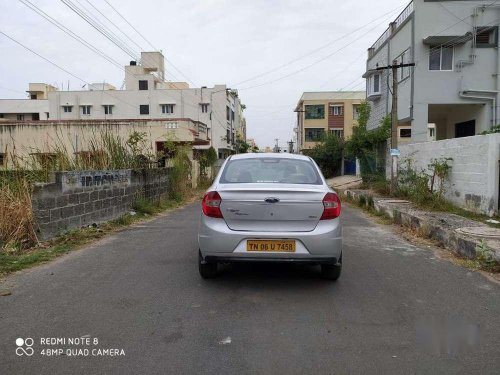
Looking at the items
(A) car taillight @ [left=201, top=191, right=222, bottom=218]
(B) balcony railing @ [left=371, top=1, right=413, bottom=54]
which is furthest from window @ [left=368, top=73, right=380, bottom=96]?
(A) car taillight @ [left=201, top=191, right=222, bottom=218]

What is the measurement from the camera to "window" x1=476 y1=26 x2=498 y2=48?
65.6 feet

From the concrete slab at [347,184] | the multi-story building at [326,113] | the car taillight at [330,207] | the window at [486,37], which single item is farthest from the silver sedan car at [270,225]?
the multi-story building at [326,113]

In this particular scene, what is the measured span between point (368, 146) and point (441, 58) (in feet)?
17.6

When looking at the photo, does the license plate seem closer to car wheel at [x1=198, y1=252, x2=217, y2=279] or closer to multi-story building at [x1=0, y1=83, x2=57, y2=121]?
car wheel at [x1=198, y1=252, x2=217, y2=279]

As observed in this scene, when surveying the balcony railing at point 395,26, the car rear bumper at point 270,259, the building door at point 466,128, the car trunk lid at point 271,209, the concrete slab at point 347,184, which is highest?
the balcony railing at point 395,26

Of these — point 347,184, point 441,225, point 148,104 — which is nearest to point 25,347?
point 441,225

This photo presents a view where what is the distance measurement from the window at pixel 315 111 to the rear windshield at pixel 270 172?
47.2m

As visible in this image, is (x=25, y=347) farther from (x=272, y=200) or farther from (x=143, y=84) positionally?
(x=143, y=84)

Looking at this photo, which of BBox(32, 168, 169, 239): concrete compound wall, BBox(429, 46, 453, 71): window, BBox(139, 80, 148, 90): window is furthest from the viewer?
BBox(139, 80, 148, 90): window

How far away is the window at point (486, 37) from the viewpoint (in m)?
20.0

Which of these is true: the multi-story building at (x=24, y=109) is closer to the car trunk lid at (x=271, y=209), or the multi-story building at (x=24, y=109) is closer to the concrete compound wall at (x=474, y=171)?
the concrete compound wall at (x=474, y=171)

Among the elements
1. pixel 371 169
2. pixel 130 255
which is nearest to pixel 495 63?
pixel 371 169

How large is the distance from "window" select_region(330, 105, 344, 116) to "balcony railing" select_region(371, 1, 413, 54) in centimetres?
2397

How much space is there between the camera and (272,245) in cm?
471
